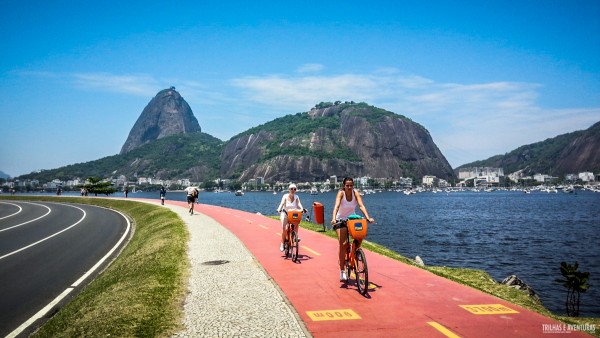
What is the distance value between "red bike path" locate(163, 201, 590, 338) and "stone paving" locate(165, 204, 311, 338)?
0.32m

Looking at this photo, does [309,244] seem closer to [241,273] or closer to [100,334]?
[241,273]

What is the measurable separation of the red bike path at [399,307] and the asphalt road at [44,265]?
18.1 ft

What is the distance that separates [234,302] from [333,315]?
1.99 metres

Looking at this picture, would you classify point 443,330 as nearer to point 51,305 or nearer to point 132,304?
point 132,304

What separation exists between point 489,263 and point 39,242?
2635 centimetres

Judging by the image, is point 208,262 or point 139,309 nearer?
point 139,309

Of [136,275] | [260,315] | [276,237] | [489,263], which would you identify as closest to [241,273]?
[136,275]

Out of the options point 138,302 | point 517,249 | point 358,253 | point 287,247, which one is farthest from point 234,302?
point 517,249

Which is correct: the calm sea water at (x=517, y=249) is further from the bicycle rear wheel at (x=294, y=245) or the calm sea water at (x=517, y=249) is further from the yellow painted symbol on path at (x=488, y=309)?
the bicycle rear wheel at (x=294, y=245)

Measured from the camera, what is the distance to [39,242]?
1947 centimetres

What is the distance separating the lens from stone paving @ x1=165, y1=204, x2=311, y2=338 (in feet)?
19.6

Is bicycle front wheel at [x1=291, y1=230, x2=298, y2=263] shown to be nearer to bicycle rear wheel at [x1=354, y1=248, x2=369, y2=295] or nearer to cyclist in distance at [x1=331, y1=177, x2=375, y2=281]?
cyclist in distance at [x1=331, y1=177, x2=375, y2=281]

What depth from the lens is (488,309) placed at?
22.8ft

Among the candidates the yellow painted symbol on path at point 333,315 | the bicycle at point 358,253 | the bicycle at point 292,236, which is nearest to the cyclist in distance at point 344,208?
the bicycle at point 358,253
